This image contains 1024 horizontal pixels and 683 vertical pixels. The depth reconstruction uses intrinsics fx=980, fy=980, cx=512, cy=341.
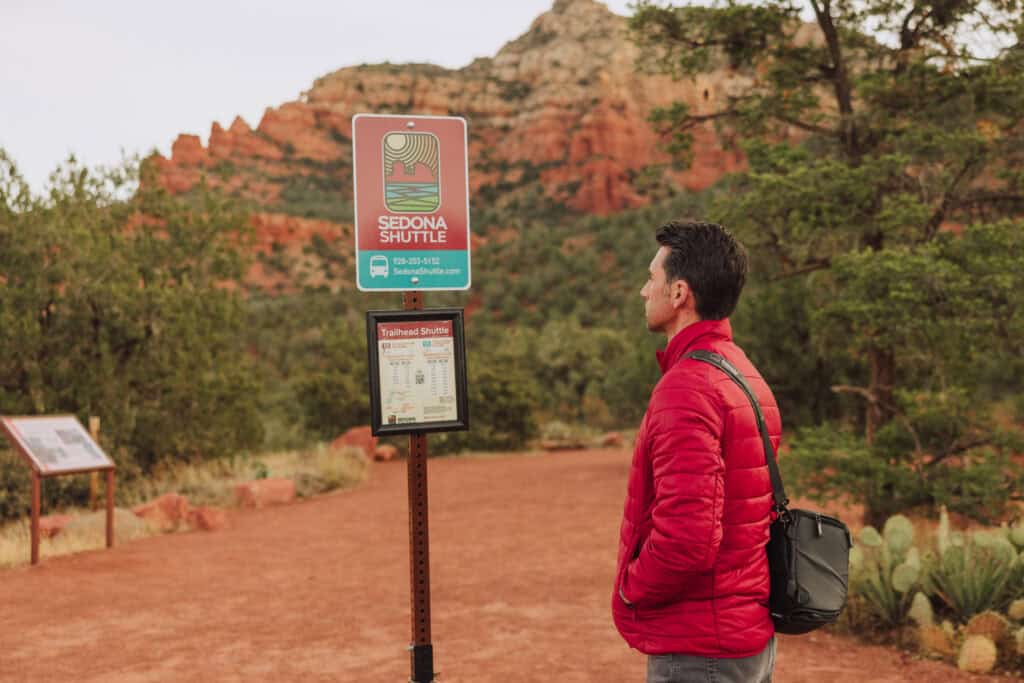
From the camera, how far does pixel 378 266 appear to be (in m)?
3.99

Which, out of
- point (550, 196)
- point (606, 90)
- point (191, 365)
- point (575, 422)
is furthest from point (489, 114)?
point (191, 365)

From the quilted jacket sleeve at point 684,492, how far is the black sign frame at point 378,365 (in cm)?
156

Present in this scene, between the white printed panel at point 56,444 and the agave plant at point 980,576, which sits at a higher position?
the white printed panel at point 56,444

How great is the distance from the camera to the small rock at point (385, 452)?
763 inches

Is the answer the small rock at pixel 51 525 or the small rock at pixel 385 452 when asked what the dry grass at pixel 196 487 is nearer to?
the small rock at pixel 51 525

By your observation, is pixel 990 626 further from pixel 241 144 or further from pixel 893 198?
pixel 241 144

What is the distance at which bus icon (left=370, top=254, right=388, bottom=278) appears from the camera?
397 cm

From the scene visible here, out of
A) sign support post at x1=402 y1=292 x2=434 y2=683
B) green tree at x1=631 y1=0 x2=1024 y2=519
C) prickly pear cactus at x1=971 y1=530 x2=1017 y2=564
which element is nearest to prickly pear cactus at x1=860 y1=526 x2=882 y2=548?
prickly pear cactus at x1=971 y1=530 x2=1017 y2=564

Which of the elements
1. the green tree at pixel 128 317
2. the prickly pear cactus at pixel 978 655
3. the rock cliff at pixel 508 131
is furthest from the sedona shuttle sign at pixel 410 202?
the rock cliff at pixel 508 131

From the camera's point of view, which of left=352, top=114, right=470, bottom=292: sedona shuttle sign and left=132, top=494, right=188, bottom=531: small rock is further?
left=132, top=494, right=188, bottom=531: small rock

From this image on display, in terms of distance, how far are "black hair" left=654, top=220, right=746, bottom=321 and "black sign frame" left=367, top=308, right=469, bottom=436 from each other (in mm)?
1446

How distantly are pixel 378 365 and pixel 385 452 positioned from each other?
51.9ft

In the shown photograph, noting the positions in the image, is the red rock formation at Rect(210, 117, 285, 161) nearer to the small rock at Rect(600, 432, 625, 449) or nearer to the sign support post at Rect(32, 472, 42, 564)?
the small rock at Rect(600, 432, 625, 449)

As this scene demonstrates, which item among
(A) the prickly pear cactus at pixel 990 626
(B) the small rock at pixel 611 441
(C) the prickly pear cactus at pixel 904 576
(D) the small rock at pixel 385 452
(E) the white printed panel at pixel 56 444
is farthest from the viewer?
(B) the small rock at pixel 611 441
